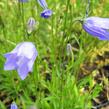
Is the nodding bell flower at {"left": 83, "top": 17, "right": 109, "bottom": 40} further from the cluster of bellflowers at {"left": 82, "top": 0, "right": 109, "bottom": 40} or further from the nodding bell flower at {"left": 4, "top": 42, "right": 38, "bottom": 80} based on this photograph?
the nodding bell flower at {"left": 4, "top": 42, "right": 38, "bottom": 80}

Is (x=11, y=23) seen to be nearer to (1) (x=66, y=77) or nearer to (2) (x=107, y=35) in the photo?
(1) (x=66, y=77)

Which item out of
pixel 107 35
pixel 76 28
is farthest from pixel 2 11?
pixel 107 35

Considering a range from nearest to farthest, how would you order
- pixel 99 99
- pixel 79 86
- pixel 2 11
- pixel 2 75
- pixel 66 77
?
pixel 66 77
pixel 79 86
pixel 2 75
pixel 99 99
pixel 2 11

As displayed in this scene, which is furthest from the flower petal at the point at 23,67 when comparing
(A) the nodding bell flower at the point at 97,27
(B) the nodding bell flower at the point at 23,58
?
(A) the nodding bell flower at the point at 97,27

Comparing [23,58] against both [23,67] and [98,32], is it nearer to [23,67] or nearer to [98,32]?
[23,67]

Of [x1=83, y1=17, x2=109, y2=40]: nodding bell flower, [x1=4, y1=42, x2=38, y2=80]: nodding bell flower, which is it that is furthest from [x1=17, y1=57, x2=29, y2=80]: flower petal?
[x1=83, y1=17, x2=109, y2=40]: nodding bell flower
